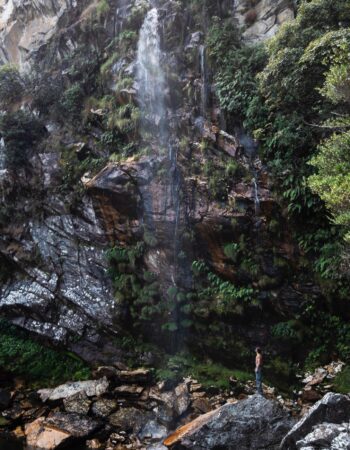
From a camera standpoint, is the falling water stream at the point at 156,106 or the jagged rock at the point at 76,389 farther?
the falling water stream at the point at 156,106

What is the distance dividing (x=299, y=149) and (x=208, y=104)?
3985mm

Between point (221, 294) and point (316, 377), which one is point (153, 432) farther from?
point (316, 377)

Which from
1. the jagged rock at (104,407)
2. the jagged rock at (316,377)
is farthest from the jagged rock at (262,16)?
the jagged rock at (104,407)

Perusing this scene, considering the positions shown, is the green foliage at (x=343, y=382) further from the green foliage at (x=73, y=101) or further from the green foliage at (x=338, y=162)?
the green foliage at (x=73, y=101)

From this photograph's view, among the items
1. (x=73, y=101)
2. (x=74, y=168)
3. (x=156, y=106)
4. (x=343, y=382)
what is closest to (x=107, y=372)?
(x=343, y=382)

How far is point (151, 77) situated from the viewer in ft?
48.5

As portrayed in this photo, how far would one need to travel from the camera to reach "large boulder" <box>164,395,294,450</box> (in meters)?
8.05

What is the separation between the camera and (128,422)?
10148 mm

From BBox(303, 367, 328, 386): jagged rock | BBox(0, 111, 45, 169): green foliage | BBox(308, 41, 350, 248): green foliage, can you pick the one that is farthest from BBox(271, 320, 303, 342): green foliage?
BBox(0, 111, 45, 169): green foliage

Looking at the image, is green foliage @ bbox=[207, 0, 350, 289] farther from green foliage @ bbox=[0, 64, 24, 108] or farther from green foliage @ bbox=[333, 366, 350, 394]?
green foliage @ bbox=[0, 64, 24, 108]

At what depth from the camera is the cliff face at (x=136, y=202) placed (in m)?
11.5

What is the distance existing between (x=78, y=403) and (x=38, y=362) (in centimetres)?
317

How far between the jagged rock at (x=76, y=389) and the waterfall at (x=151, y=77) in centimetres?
848

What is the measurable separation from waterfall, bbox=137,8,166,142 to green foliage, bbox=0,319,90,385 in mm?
8539
